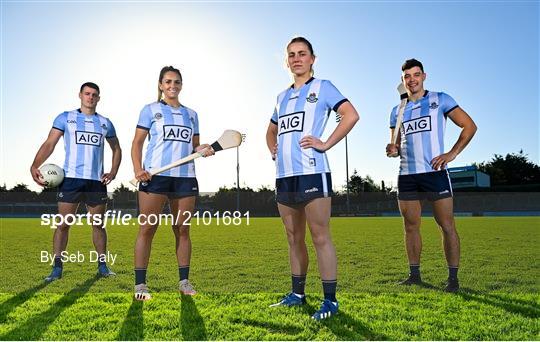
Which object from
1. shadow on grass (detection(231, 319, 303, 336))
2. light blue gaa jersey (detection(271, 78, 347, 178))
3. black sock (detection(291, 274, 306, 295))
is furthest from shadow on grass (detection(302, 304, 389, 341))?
light blue gaa jersey (detection(271, 78, 347, 178))

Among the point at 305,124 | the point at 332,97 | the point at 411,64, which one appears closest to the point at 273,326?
the point at 305,124

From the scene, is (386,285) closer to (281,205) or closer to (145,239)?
(281,205)

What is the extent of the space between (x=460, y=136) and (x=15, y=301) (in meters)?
4.73

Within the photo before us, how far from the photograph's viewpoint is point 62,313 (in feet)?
13.3

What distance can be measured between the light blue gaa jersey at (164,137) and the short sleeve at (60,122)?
190 centimetres

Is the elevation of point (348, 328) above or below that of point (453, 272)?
below

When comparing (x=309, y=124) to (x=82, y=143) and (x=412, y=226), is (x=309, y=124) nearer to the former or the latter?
(x=412, y=226)

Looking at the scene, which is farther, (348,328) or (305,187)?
(305,187)

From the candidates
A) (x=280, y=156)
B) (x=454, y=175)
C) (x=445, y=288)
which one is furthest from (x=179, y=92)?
(x=454, y=175)

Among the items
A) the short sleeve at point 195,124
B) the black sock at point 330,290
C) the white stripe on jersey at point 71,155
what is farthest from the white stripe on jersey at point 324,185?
the white stripe on jersey at point 71,155

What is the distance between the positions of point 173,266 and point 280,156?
382 cm

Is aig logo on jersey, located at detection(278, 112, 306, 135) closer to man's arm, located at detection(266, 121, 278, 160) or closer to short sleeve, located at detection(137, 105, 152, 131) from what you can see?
man's arm, located at detection(266, 121, 278, 160)

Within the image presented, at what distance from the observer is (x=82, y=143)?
605 cm

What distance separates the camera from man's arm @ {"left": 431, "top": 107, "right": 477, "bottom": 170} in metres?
4.94
